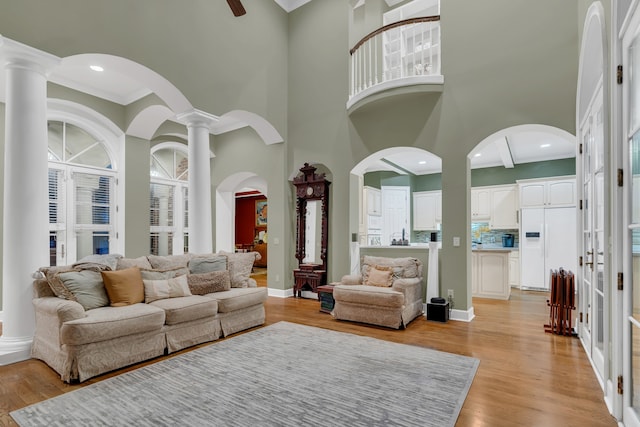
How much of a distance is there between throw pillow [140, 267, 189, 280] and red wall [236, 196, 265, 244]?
8762mm

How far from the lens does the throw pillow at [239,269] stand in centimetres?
459

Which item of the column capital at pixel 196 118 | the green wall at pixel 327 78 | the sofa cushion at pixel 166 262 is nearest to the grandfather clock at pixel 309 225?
the green wall at pixel 327 78

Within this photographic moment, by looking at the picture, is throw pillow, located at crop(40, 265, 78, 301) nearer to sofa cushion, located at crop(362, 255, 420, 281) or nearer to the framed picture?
sofa cushion, located at crop(362, 255, 420, 281)

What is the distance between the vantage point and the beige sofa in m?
2.78

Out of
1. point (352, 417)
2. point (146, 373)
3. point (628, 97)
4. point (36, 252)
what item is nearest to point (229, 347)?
point (146, 373)

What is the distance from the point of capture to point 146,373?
2.92m

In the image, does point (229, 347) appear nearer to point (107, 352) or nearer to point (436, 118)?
point (107, 352)

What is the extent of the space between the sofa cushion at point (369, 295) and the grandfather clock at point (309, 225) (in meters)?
1.39

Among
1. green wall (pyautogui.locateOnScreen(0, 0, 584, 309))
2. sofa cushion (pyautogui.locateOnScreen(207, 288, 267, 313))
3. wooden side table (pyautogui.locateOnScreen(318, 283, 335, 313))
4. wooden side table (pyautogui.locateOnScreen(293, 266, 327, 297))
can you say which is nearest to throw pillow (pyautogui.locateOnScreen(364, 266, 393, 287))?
wooden side table (pyautogui.locateOnScreen(318, 283, 335, 313))

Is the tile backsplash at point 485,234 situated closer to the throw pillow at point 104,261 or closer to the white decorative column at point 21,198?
the throw pillow at point 104,261

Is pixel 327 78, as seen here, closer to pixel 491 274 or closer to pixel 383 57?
pixel 383 57

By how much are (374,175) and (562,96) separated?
198 inches

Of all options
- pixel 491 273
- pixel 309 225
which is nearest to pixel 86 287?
pixel 309 225

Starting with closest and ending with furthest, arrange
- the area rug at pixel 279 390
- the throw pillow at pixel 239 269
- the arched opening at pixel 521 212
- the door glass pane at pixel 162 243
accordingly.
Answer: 1. the area rug at pixel 279 390
2. the throw pillow at pixel 239 269
3. the arched opening at pixel 521 212
4. the door glass pane at pixel 162 243
